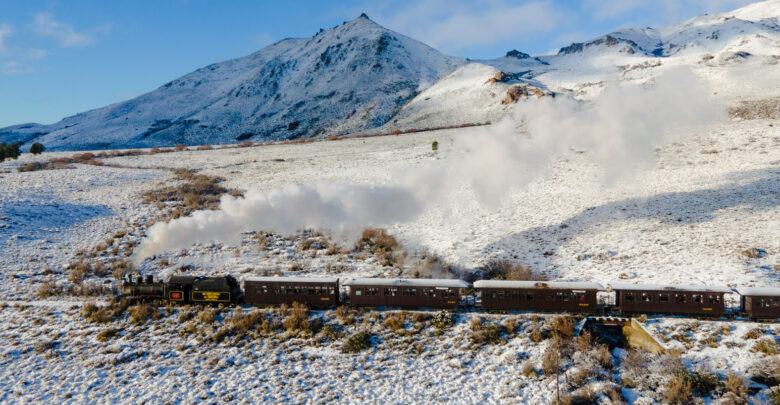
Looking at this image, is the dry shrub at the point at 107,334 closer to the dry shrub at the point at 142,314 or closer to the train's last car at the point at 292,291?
the dry shrub at the point at 142,314

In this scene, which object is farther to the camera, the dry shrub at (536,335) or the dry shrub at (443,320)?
the dry shrub at (443,320)

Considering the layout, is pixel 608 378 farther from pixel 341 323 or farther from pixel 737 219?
pixel 737 219

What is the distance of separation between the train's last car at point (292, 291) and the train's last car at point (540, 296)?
8936mm

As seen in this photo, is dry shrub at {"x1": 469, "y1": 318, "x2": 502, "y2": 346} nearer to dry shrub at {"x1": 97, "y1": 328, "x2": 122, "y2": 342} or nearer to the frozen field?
the frozen field

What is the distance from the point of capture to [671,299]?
21594 mm

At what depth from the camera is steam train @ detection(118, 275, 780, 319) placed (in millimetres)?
21281

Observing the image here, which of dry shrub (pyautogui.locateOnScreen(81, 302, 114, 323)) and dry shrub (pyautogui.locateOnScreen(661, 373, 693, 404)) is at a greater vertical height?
dry shrub (pyautogui.locateOnScreen(81, 302, 114, 323))

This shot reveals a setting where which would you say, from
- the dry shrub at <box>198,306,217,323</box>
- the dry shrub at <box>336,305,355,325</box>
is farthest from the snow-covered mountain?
the dry shrub at <box>198,306,217,323</box>

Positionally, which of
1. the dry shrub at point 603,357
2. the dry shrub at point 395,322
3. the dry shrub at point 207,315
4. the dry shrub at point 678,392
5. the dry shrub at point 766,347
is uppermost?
the dry shrub at point 207,315

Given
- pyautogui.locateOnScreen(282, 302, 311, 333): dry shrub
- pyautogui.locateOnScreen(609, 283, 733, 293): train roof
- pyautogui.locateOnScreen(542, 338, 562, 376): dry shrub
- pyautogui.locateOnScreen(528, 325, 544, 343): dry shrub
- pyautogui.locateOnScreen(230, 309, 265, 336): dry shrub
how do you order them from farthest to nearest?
pyautogui.locateOnScreen(230, 309, 265, 336): dry shrub, pyautogui.locateOnScreen(282, 302, 311, 333): dry shrub, pyautogui.locateOnScreen(609, 283, 733, 293): train roof, pyautogui.locateOnScreen(528, 325, 544, 343): dry shrub, pyautogui.locateOnScreen(542, 338, 562, 376): dry shrub

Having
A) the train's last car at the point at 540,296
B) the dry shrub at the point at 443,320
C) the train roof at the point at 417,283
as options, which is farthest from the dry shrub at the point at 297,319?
the train's last car at the point at 540,296

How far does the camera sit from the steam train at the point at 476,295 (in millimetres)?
21281

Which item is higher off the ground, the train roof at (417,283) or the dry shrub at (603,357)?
the train roof at (417,283)

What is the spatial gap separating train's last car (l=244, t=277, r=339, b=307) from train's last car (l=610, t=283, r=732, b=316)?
16.2 m
